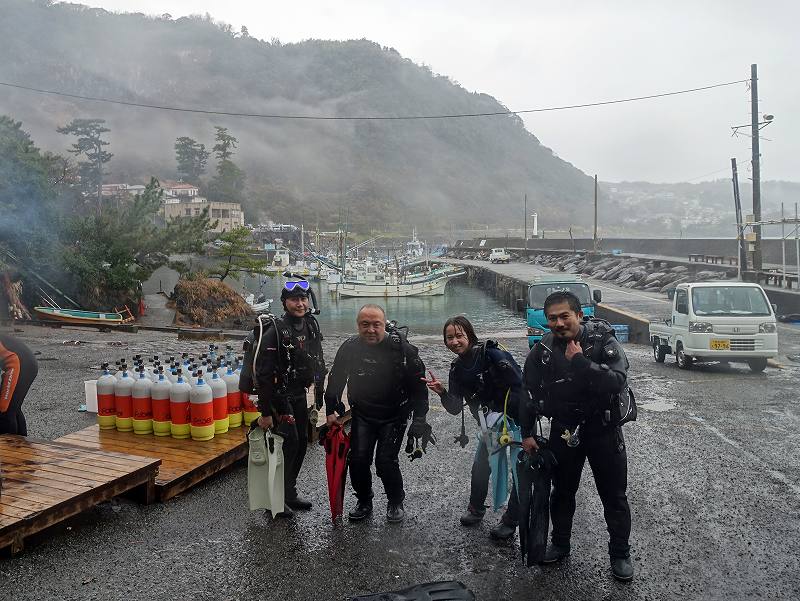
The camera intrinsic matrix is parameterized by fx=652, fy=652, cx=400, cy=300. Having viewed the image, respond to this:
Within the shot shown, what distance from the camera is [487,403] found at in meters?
4.98

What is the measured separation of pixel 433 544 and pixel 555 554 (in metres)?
0.91

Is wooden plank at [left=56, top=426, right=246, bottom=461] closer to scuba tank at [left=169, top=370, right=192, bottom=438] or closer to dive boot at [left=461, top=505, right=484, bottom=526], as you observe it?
scuba tank at [left=169, top=370, right=192, bottom=438]

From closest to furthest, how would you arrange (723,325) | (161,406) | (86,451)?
(86,451)
(161,406)
(723,325)

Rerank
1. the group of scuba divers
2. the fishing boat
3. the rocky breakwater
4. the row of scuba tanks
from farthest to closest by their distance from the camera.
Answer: the fishing boat, the rocky breakwater, the row of scuba tanks, the group of scuba divers

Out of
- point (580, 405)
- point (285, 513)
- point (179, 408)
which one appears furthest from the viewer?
point (179, 408)

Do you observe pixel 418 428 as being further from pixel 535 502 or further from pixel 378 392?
pixel 535 502

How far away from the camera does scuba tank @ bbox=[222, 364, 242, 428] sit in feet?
22.9

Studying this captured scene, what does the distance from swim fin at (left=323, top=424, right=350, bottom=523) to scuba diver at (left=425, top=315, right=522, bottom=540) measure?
32.9 inches

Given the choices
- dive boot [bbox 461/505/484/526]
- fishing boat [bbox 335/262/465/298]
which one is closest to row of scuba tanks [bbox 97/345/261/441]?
dive boot [bbox 461/505/484/526]

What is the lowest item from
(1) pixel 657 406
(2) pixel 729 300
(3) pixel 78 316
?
(1) pixel 657 406

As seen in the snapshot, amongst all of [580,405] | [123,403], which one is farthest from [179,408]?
[580,405]

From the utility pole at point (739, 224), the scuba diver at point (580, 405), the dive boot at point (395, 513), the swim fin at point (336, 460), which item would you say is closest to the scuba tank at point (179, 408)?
the swim fin at point (336, 460)

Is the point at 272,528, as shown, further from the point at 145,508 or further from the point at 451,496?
the point at 451,496

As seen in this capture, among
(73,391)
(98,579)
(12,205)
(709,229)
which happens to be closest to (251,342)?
(98,579)
